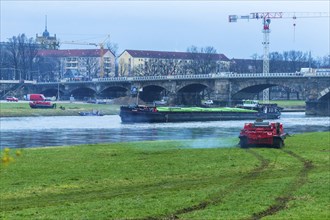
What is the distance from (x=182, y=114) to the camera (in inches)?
4181

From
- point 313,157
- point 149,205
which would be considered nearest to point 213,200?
point 149,205

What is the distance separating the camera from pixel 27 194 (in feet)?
72.7

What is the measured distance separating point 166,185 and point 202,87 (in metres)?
142

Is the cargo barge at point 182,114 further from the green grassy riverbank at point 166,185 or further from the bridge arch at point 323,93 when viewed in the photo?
the green grassy riverbank at point 166,185

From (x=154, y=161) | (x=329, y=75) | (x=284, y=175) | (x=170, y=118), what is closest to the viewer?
(x=284, y=175)

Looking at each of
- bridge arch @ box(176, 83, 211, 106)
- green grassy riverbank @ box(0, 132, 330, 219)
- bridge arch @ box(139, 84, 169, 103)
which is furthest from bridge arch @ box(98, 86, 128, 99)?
green grassy riverbank @ box(0, 132, 330, 219)

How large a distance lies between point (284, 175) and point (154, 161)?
701 cm

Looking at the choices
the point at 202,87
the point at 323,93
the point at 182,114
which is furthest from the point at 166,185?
the point at 202,87

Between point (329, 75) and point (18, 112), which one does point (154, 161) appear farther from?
point (329, 75)

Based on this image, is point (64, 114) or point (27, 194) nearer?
point (27, 194)

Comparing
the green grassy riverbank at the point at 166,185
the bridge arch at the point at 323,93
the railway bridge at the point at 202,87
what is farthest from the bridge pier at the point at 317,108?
the green grassy riverbank at the point at 166,185

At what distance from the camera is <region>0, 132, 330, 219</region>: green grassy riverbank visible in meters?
18.7

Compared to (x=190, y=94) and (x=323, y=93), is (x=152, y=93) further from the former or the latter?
(x=323, y=93)

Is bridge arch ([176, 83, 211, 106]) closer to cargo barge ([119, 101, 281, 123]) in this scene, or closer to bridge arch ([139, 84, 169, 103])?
bridge arch ([139, 84, 169, 103])
